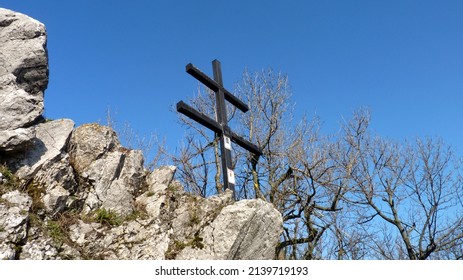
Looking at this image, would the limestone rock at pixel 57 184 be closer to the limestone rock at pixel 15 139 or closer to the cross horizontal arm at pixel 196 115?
the limestone rock at pixel 15 139

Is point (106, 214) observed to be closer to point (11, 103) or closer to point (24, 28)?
point (11, 103)

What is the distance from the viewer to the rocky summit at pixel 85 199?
5.89 m

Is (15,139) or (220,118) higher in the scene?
(220,118)

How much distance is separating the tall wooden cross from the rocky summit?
1.02 metres

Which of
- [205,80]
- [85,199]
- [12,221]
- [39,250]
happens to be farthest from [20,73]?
[205,80]

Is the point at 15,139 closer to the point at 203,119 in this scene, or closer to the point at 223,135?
the point at 203,119

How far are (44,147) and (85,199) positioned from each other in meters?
1.06

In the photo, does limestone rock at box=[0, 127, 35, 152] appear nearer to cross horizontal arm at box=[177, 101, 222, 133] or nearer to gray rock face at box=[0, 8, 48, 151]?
gray rock face at box=[0, 8, 48, 151]

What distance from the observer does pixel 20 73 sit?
7012 mm

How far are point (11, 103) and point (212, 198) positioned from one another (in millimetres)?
3644

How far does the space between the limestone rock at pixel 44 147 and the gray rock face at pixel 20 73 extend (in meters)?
0.23

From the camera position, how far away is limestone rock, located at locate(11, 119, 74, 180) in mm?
6301

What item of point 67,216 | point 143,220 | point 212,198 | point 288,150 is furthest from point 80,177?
point 288,150

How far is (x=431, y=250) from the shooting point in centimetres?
1694
